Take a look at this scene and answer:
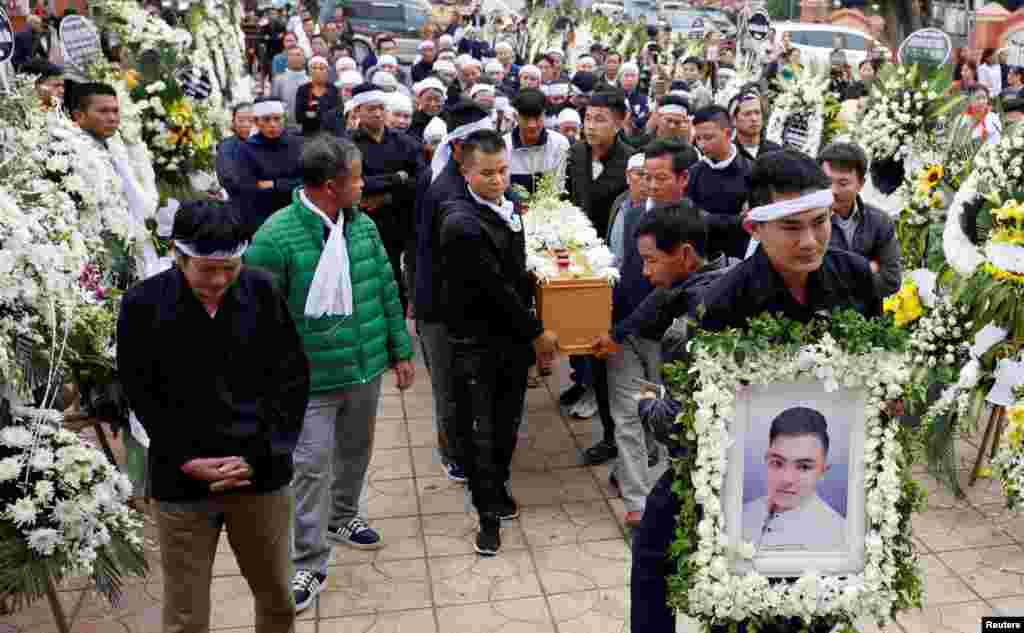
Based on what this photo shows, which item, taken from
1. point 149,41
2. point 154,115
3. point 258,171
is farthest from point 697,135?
point 149,41

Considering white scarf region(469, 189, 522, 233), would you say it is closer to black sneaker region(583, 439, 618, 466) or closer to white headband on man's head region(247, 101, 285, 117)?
black sneaker region(583, 439, 618, 466)

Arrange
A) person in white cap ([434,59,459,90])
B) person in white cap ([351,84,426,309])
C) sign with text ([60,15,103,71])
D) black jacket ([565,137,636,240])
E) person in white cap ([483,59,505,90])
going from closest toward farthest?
black jacket ([565,137,636,240])
person in white cap ([351,84,426,309])
sign with text ([60,15,103,71])
person in white cap ([434,59,459,90])
person in white cap ([483,59,505,90])

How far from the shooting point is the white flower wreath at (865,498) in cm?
326

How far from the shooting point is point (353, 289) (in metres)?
5.06

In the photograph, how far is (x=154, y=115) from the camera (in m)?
8.41

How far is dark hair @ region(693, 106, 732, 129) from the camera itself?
267 inches

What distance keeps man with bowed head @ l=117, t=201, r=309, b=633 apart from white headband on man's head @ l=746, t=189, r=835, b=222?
5.89 ft

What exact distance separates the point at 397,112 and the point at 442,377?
3.21 meters

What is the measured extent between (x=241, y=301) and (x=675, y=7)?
27.5 meters

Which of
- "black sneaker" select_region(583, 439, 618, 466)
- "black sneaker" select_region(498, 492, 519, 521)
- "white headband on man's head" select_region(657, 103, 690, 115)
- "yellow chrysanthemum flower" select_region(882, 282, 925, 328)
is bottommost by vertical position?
"black sneaker" select_region(583, 439, 618, 466)

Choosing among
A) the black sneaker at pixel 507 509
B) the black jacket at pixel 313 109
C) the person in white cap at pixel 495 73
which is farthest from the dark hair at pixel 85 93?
the person in white cap at pixel 495 73

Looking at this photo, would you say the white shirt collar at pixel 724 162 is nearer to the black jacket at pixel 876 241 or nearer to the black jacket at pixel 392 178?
the black jacket at pixel 876 241

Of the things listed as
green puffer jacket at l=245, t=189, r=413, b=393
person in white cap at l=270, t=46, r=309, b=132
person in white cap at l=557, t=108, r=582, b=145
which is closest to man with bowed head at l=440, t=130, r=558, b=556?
green puffer jacket at l=245, t=189, r=413, b=393

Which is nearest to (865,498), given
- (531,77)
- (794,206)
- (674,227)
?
(794,206)
